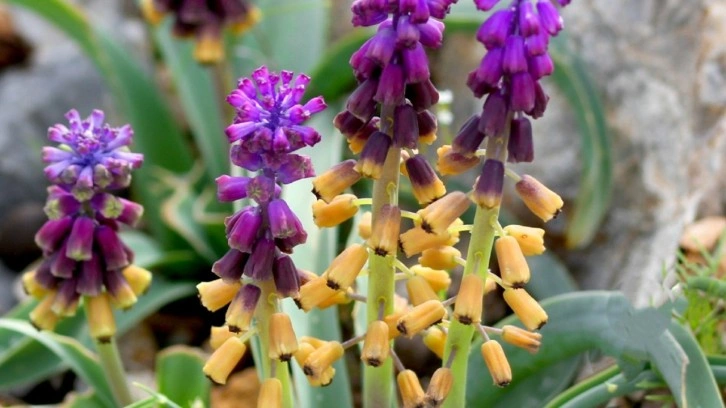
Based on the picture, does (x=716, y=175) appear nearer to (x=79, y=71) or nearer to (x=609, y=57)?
(x=609, y=57)

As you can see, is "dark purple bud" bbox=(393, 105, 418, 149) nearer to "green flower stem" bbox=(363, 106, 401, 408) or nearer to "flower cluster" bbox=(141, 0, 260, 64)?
"green flower stem" bbox=(363, 106, 401, 408)

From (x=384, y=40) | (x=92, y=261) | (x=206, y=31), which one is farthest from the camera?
(x=206, y=31)

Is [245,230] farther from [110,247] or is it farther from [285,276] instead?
[110,247]

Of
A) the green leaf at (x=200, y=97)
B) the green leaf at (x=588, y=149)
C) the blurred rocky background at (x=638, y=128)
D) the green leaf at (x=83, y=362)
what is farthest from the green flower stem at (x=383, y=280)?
the green leaf at (x=200, y=97)

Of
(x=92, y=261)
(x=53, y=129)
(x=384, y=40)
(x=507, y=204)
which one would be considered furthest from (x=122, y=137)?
(x=507, y=204)

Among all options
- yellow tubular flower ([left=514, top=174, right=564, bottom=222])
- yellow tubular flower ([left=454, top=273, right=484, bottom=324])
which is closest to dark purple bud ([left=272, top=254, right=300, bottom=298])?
yellow tubular flower ([left=454, top=273, right=484, bottom=324])
